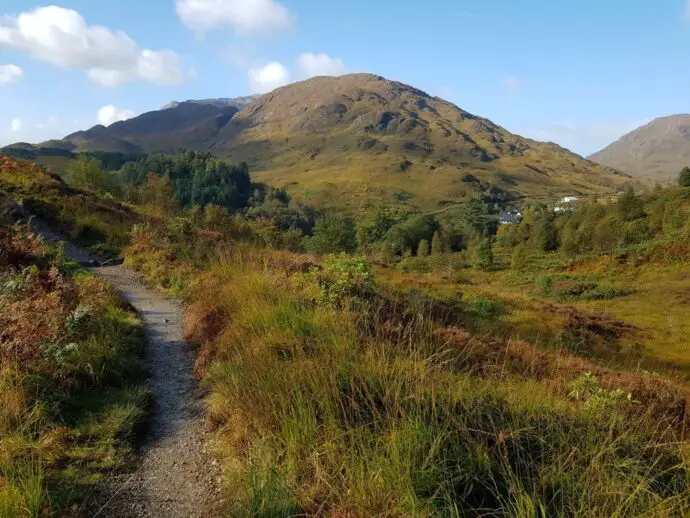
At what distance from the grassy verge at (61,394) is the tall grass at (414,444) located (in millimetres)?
1223

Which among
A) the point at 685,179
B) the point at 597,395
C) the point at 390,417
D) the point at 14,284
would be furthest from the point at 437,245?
the point at 390,417

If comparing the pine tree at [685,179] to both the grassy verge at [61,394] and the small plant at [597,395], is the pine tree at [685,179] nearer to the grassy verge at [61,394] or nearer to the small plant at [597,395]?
the small plant at [597,395]

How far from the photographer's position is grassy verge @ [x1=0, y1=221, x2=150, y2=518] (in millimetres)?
4129

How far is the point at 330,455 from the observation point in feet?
13.3

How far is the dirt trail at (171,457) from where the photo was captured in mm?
4289

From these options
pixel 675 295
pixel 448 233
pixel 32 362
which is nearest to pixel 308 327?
pixel 32 362

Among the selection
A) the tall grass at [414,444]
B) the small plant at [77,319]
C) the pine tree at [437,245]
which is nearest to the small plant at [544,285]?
the pine tree at [437,245]

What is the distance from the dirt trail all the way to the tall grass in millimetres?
316

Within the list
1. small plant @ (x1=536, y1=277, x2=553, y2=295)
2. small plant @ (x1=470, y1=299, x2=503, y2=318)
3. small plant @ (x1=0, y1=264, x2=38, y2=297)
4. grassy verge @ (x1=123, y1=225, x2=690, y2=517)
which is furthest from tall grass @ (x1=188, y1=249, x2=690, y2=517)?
small plant @ (x1=536, y1=277, x2=553, y2=295)

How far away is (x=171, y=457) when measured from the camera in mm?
5133

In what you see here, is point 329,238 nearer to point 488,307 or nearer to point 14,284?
point 488,307

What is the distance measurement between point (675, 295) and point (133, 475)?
175 ft

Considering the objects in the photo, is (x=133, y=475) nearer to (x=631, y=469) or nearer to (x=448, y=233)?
(x=631, y=469)

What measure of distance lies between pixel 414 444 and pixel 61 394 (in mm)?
4430
